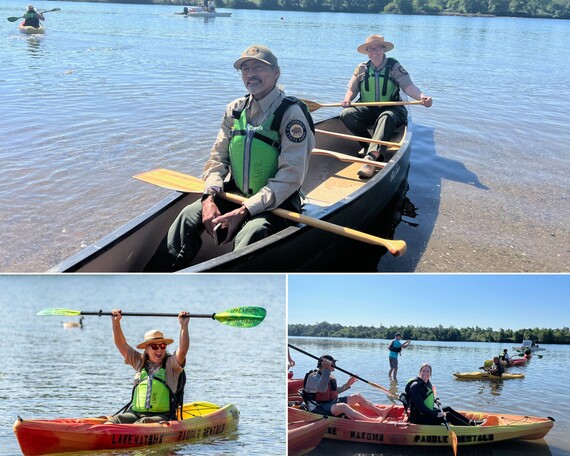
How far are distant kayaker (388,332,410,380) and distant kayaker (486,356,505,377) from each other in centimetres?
35

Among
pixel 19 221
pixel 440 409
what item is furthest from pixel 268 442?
pixel 19 221

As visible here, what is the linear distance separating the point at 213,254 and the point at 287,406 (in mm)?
1951

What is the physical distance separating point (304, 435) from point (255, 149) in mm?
2023

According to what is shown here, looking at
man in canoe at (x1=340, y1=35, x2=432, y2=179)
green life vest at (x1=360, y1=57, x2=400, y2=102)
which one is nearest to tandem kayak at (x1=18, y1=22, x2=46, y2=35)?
man in canoe at (x1=340, y1=35, x2=432, y2=179)

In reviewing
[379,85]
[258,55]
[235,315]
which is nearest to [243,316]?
[235,315]

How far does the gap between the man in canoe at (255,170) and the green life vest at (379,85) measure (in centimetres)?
336

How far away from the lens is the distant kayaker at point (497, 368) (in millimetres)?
2424

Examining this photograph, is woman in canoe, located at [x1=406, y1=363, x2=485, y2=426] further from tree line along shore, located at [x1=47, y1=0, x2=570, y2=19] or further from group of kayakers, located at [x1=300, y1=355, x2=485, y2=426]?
tree line along shore, located at [x1=47, y1=0, x2=570, y2=19]

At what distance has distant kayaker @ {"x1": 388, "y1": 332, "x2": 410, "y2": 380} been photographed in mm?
2289

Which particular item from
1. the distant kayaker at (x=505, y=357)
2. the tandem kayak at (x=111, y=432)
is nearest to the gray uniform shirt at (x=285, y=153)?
the tandem kayak at (x=111, y=432)

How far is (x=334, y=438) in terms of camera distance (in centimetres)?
235

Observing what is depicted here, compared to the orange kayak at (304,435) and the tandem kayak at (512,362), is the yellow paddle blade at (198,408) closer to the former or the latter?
the orange kayak at (304,435)

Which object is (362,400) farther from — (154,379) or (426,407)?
(154,379)

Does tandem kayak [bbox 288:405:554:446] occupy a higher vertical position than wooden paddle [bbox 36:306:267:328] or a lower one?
lower
